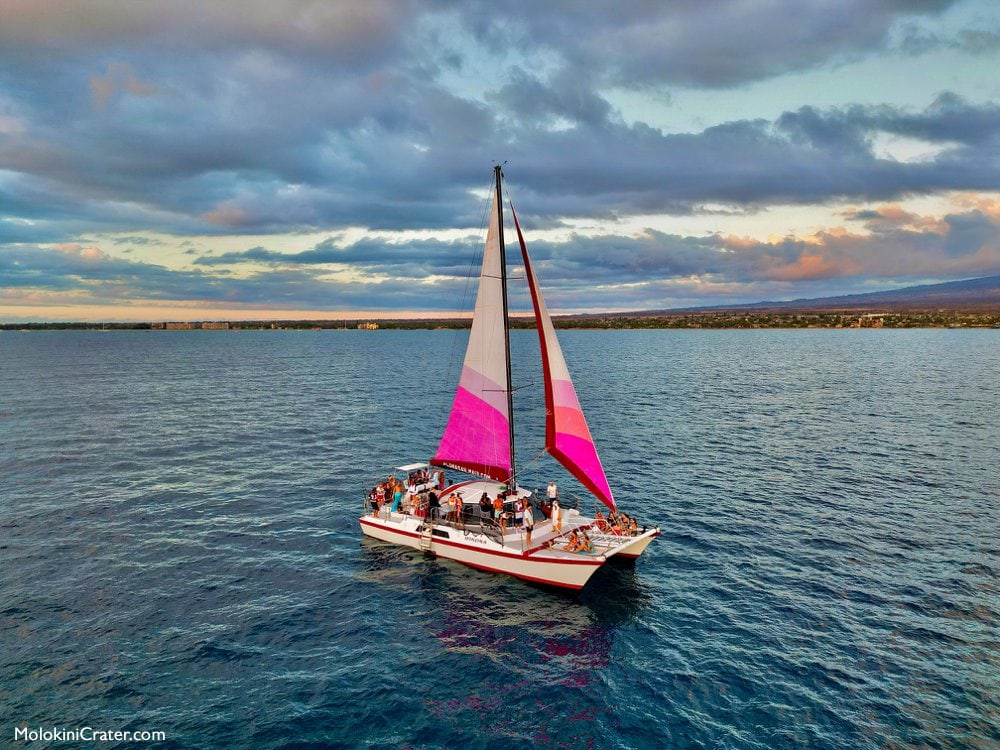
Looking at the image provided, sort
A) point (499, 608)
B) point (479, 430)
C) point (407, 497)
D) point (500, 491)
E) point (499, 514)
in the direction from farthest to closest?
point (407, 497) < point (479, 430) < point (500, 491) < point (499, 514) < point (499, 608)

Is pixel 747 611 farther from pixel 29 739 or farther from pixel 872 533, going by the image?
pixel 29 739

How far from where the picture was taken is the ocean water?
19688 millimetres

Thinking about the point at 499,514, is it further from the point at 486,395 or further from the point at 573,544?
the point at 486,395

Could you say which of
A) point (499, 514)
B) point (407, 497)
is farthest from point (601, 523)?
point (407, 497)

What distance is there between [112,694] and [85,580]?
1089 centimetres

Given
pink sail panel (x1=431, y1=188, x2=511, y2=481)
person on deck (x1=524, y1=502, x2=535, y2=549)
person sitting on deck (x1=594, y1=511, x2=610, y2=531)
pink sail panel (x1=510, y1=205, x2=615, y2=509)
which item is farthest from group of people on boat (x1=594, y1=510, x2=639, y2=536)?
pink sail panel (x1=431, y1=188, x2=511, y2=481)

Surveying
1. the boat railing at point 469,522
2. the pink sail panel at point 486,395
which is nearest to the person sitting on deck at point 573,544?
the boat railing at point 469,522

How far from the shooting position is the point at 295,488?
1725 inches

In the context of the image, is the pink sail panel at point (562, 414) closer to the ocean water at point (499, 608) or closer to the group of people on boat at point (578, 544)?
the group of people on boat at point (578, 544)

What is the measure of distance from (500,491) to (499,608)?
765cm

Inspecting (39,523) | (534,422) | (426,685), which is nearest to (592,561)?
(426,685)

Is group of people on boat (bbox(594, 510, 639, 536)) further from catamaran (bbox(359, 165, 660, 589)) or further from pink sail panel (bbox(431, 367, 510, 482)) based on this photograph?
pink sail panel (bbox(431, 367, 510, 482))

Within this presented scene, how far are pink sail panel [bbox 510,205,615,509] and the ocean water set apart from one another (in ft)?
18.7

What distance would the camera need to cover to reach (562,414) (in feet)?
100.0
